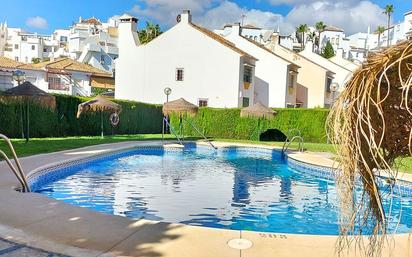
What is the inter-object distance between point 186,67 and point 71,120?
1284 centimetres

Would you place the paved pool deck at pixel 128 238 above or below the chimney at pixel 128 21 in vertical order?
below

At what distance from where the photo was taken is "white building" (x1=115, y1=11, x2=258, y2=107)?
3266 cm

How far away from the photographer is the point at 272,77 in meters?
37.5

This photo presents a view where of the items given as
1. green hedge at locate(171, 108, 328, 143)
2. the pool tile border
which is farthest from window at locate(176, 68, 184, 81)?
the pool tile border

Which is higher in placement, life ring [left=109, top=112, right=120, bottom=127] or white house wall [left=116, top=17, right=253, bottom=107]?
white house wall [left=116, top=17, right=253, bottom=107]

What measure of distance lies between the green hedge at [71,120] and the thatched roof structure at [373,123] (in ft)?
64.8

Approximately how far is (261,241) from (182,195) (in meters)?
5.05

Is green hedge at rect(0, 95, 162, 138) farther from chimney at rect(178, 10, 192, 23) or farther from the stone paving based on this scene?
the stone paving

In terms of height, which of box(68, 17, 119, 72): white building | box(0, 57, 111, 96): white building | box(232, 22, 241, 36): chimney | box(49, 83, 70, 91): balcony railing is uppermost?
box(68, 17, 119, 72): white building

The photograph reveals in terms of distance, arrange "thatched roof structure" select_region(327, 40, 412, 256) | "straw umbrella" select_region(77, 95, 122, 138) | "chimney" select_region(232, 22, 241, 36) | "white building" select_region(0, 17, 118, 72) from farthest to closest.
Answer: "white building" select_region(0, 17, 118, 72), "chimney" select_region(232, 22, 241, 36), "straw umbrella" select_region(77, 95, 122, 138), "thatched roof structure" select_region(327, 40, 412, 256)

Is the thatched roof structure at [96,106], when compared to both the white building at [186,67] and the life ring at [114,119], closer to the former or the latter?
the life ring at [114,119]

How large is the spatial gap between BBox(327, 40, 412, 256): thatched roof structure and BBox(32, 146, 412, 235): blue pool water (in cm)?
274

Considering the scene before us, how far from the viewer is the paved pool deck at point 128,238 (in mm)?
4738

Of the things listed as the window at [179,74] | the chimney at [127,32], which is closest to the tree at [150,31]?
the chimney at [127,32]
